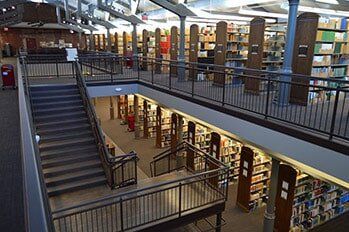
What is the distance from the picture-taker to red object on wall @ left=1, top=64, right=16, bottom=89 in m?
10.3

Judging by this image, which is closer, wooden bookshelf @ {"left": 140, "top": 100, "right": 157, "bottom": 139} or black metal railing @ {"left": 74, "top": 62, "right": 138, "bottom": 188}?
black metal railing @ {"left": 74, "top": 62, "right": 138, "bottom": 188}

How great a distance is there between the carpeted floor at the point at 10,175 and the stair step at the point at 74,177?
5.45ft

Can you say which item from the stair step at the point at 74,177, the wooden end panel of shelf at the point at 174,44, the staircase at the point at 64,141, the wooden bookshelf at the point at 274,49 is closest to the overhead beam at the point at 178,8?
the wooden end panel of shelf at the point at 174,44

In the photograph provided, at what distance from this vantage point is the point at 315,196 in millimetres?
8180

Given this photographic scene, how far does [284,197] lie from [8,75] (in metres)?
10.1

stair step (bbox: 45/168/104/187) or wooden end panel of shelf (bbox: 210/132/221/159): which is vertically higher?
wooden end panel of shelf (bbox: 210/132/221/159)

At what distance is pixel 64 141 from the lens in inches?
326

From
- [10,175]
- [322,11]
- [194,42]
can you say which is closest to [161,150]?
[194,42]

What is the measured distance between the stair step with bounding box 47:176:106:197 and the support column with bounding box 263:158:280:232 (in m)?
4.27

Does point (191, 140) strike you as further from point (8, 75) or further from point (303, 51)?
point (8, 75)

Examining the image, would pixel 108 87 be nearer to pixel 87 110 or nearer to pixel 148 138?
pixel 87 110

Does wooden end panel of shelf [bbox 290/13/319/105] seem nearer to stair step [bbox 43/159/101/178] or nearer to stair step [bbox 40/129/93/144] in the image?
stair step [bbox 43/159/101/178]

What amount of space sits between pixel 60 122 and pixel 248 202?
6.12m

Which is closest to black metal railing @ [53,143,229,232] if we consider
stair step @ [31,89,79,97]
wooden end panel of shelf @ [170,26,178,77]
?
stair step @ [31,89,79,97]
